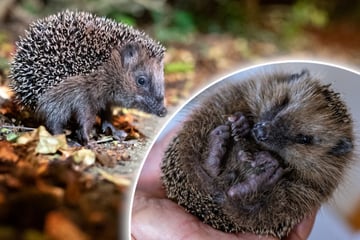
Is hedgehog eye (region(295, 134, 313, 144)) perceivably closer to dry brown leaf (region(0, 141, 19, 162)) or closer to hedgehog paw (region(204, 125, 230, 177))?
hedgehog paw (region(204, 125, 230, 177))

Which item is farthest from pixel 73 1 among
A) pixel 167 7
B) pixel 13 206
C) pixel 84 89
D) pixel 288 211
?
pixel 288 211

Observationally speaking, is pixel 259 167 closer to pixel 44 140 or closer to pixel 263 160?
pixel 263 160

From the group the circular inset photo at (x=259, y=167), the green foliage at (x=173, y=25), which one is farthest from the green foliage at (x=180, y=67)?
the circular inset photo at (x=259, y=167)

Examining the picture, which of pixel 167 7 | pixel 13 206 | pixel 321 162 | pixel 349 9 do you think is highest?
pixel 349 9

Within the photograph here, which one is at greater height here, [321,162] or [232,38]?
[232,38]

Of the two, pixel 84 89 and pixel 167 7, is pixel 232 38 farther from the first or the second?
pixel 84 89

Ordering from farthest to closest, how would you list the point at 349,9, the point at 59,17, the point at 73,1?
the point at 349,9
the point at 73,1
the point at 59,17

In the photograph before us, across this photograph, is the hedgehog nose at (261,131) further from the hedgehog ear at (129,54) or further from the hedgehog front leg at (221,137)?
the hedgehog ear at (129,54)

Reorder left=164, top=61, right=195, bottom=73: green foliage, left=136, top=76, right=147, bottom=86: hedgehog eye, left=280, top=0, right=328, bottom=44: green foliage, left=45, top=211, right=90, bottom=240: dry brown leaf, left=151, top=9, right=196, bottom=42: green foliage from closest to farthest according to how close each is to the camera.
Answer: left=45, top=211, right=90, bottom=240: dry brown leaf, left=136, top=76, right=147, bottom=86: hedgehog eye, left=164, top=61, right=195, bottom=73: green foliage, left=151, top=9, right=196, bottom=42: green foliage, left=280, top=0, right=328, bottom=44: green foliage

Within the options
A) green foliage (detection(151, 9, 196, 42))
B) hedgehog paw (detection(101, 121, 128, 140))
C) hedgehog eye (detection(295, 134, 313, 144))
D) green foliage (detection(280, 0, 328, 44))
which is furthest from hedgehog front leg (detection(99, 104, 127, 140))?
green foliage (detection(280, 0, 328, 44))
